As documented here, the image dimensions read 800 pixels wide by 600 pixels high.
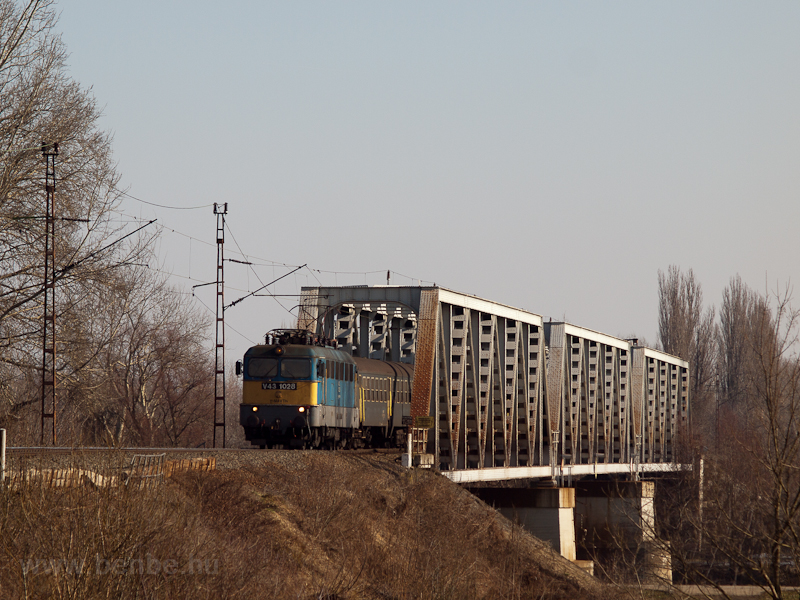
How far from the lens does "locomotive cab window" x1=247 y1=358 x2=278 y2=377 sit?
96.3ft

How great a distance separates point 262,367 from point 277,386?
2.81 feet

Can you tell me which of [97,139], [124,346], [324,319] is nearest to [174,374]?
[124,346]

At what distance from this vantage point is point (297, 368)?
29.0 meters

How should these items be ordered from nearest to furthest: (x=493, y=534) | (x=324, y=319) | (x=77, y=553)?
1. (x=77, y=553)
2. (x=493, y=534)
3. (x=324, y=319)

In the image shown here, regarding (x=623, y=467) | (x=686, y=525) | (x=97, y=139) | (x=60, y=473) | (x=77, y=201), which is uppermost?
(x=97, y=139)

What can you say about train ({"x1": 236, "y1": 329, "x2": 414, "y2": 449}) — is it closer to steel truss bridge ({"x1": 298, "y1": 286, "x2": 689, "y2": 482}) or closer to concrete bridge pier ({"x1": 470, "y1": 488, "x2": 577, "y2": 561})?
steel truss bridge ({"x1": 298, "y1": 286, "x2": 689, "y2": 482})

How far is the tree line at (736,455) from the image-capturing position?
14906mm

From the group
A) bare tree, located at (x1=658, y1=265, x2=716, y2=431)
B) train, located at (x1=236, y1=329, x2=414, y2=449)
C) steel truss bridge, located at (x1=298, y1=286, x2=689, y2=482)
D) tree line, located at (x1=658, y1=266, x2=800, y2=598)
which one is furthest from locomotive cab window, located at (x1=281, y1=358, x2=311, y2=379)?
bare tree, located at (x1=658, y1=265, x2=716, y2=431)

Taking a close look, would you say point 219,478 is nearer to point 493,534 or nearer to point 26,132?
point 493,534

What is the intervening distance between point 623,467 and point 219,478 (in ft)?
156

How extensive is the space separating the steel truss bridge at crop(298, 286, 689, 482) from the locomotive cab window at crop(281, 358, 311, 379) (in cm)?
520

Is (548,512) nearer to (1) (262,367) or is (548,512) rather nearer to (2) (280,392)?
(2) (280,392)

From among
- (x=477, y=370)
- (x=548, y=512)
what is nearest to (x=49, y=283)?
(x=477, y=370)

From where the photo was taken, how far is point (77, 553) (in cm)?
959
